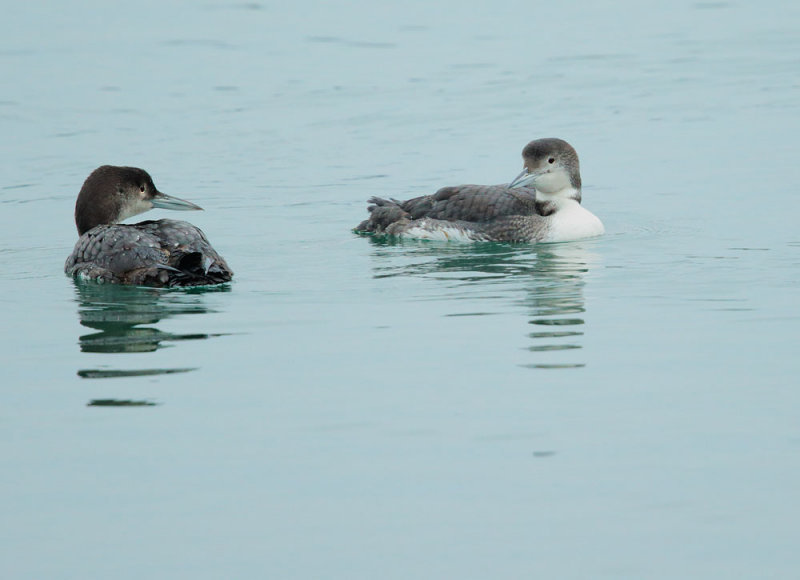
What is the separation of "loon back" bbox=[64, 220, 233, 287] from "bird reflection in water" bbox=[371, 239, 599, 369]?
4.63 ft

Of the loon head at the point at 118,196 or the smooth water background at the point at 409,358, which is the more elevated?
the loon head at the point at 118,196

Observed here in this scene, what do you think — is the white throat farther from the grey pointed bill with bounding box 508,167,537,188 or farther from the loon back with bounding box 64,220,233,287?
the loon back with bounding box 64,220,233,287

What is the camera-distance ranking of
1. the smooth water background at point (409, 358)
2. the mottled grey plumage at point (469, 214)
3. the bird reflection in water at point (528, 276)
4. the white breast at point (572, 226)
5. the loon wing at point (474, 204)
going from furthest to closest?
the loon wing at point (474, 204) → the mottled grey plumage at point (469, 214) → the white breast at point (572, 226) → the bird reflection in water at point (528, 276) → the smooth water background at point (409, 358)

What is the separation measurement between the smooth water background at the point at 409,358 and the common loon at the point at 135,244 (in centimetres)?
22

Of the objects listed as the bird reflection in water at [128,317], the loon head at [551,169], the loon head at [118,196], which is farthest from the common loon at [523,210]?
the bird reflection in water at [128,317]

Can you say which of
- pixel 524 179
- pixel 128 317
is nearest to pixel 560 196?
pixel 524 179

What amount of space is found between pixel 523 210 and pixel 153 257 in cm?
374

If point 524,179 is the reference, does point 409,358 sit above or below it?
below

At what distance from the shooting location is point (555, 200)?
42.7ft

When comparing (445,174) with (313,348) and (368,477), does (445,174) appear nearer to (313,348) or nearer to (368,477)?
(313,348)

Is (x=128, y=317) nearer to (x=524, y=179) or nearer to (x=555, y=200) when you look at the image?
(x=524, y=179)

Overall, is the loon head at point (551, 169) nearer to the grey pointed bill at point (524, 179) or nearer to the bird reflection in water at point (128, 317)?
the grey pointed bill at point (524, 179)

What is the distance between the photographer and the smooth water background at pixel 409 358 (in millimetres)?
5676

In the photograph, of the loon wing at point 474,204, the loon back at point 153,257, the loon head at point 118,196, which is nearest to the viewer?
the loon back at point 153,257
